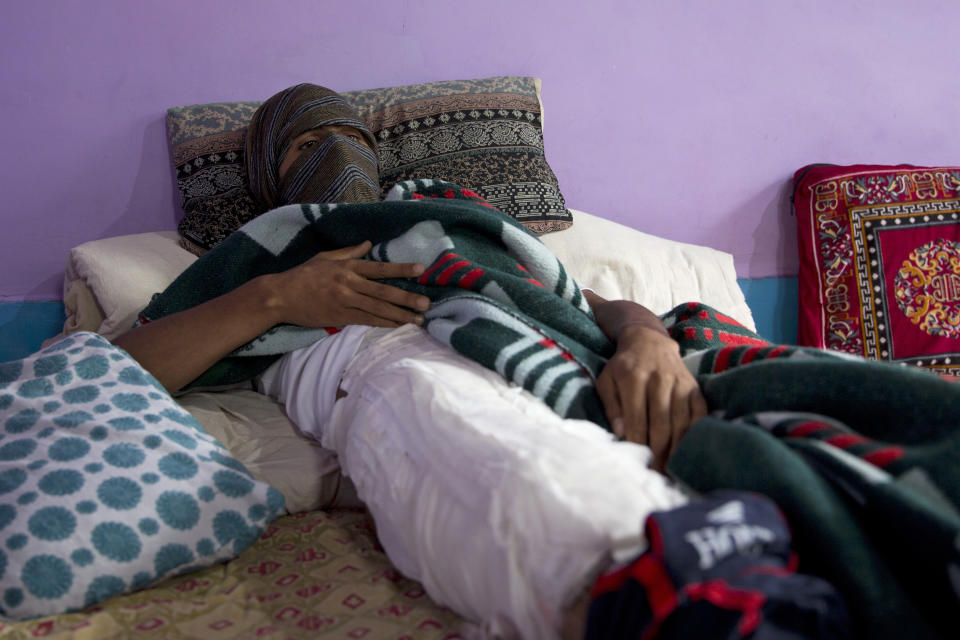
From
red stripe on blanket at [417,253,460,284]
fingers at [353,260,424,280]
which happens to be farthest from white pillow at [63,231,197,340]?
red stripe on blanket at [417,253,460,284]

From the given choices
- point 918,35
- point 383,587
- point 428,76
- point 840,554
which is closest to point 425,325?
point 383,587

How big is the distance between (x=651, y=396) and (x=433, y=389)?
0.26 meters

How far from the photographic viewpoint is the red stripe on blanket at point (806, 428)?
0.62 metres

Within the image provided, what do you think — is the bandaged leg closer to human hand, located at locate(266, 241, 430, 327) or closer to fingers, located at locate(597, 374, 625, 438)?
fingers, located at locate(597, 374, 625, 438)

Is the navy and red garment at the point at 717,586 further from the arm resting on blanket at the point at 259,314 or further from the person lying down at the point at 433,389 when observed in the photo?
the arm resting on blanket at the point at 259,314

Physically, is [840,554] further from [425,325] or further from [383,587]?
[425,325]

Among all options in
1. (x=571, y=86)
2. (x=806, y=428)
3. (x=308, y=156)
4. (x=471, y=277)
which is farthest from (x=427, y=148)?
(x=806, y=428)

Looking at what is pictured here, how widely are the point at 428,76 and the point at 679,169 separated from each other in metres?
0.84

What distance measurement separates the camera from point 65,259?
1769 millimetres

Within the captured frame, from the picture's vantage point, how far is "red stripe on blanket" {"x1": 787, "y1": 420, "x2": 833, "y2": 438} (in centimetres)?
62

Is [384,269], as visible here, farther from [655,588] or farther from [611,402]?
[655,588]

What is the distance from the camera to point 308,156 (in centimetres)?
145

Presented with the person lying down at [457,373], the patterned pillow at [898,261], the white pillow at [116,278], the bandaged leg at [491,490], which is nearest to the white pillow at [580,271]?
the white pillow at [116,278]

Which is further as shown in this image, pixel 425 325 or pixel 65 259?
pixel 65 259
